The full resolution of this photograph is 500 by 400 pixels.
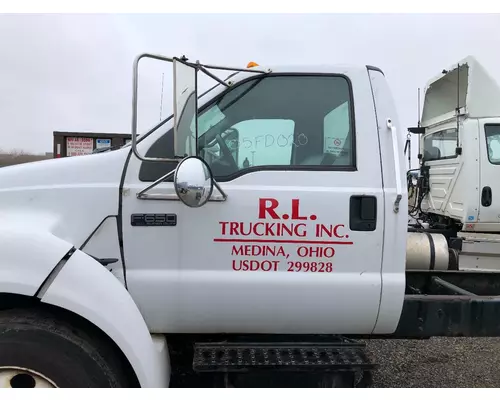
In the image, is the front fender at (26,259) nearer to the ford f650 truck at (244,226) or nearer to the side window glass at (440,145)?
the ford f650 truck at (244,226)

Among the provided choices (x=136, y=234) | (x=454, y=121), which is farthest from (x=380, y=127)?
(x=454, y=121)

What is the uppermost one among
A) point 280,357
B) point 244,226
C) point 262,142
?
point 262,142

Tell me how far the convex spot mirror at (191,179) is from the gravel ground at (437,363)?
2178mm

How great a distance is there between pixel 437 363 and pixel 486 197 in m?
3.94

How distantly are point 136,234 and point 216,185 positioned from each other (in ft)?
1.57

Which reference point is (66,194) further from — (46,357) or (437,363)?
(437,363)

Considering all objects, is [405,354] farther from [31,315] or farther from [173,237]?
[31,315]

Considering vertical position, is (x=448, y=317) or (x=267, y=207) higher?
(x=267, y=207)

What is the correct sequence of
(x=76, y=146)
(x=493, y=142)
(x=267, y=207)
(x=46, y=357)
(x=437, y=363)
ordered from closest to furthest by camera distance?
(x=46, y=357)
(x=267, y=207)
(x=437, y=363)
(x=493, y=142)
(x=76, y=146)

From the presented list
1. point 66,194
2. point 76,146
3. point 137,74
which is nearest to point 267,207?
point 137,74

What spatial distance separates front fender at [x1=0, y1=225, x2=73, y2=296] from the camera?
195 cm

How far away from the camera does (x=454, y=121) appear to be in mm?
7473

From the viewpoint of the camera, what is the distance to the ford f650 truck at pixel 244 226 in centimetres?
213

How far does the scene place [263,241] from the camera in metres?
2.25
